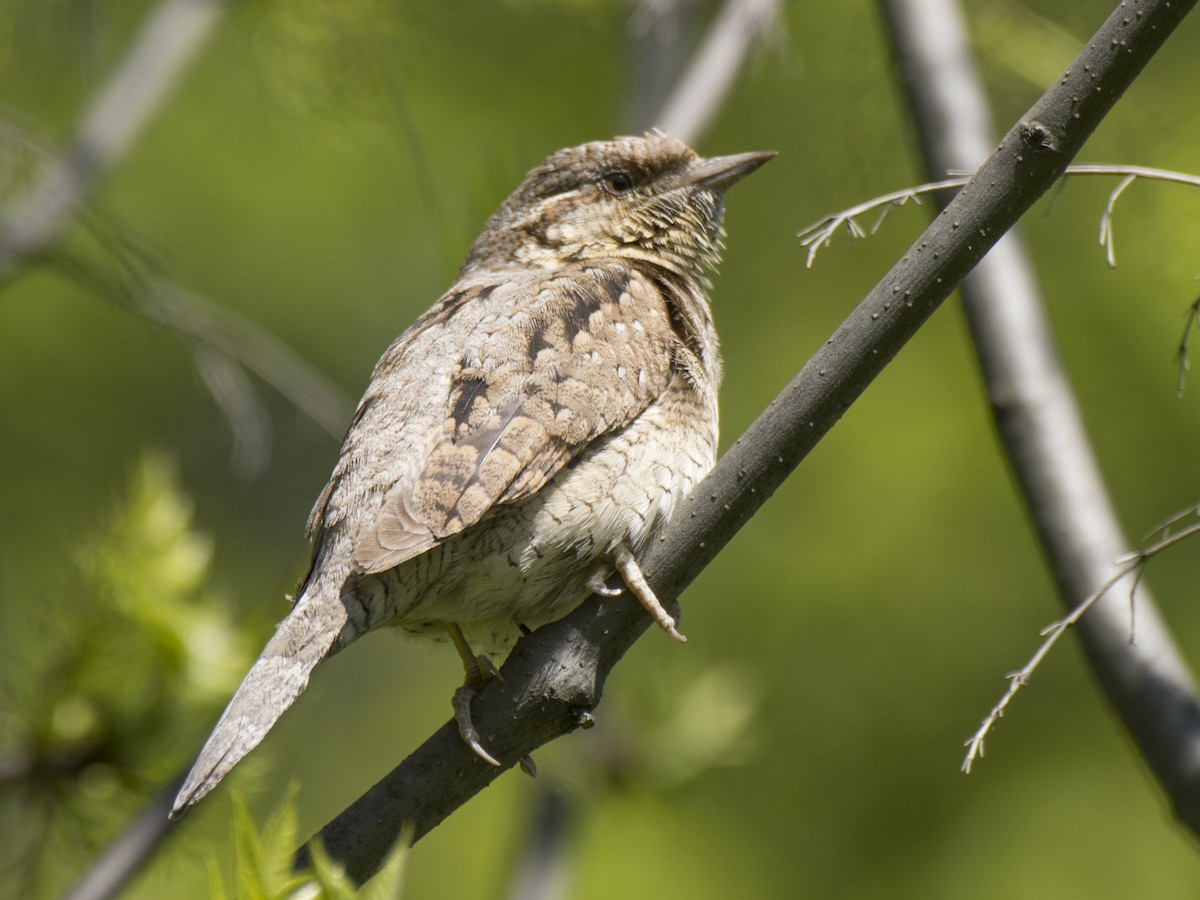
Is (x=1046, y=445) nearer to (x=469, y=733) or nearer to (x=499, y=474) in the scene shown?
(x=499, y=474)

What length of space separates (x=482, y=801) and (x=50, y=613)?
152 inches

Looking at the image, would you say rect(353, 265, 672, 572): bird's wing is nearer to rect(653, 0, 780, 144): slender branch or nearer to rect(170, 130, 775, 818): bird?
rect(170, 130, 775, 818): bird

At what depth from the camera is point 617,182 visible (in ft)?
12.8

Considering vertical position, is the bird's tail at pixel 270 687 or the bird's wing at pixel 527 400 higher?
the bird's wing at pixel 527 400

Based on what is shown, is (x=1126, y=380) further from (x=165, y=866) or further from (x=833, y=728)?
(x=165, y=866)

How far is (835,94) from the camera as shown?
18.3ft

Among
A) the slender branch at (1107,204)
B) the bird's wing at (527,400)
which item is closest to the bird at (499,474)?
the bird's wing at (527,400)

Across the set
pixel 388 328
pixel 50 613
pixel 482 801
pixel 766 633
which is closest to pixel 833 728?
pixel 766 633

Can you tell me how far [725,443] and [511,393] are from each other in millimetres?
3430

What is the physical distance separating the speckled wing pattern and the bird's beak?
500mm

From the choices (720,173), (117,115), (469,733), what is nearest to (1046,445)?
(720,173)

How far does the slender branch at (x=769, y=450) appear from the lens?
216 centimetres

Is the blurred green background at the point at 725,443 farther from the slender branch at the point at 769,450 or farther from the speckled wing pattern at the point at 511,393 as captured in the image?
the slender branch at the point at 769,450

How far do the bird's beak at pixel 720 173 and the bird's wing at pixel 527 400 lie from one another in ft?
1.89
